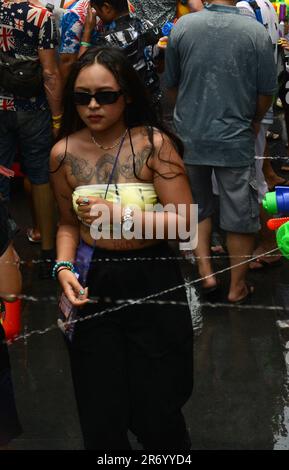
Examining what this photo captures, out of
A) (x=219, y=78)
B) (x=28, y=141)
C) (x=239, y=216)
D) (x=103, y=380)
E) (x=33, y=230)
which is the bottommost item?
(x=33, y=230)

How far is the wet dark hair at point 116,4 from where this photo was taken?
16.1ft

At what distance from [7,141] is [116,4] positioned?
1069 mm

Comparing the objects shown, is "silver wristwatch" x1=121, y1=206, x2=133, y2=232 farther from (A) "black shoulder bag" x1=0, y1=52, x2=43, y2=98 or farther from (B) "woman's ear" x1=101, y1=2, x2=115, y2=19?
(B) "woman's ear" x1=101, y1=2, x2=115, y2=19

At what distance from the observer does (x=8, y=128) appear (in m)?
4.95

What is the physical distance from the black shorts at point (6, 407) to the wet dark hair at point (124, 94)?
889mm

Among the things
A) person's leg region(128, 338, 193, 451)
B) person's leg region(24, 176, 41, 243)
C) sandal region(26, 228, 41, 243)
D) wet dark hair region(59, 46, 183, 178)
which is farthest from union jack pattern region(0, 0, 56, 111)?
person's leg region(128, 338, 193, 451)

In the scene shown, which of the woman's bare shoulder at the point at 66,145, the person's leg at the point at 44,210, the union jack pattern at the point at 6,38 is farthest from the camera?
the person's leg at the point at 44,210

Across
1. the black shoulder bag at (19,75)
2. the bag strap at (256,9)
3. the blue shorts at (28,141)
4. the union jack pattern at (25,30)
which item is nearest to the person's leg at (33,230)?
the blue shorts at (28,141)

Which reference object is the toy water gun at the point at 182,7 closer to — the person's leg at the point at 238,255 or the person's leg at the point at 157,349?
the person's leg at the point at 238,255

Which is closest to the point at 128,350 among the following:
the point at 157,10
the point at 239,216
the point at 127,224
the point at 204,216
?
the point at 127,224

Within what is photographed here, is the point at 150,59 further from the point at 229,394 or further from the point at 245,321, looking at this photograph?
the point at 229,394

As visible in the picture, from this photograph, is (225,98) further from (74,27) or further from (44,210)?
(44,210)

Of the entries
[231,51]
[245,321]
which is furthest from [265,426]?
[231,51]

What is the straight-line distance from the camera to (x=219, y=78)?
432cm
